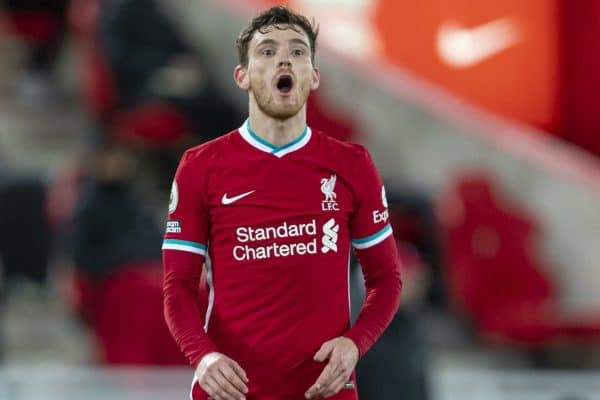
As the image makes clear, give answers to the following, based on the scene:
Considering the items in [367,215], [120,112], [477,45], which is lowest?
[367,215]

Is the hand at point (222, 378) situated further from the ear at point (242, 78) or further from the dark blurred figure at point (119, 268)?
the dark blurred figure at point (119, 268)

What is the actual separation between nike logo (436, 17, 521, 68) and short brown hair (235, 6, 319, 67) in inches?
239

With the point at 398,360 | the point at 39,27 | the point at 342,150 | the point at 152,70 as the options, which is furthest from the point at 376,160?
the point at 342,150

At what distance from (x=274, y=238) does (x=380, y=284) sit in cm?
22

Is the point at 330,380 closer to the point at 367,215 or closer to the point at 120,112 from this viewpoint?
the point at 367,215

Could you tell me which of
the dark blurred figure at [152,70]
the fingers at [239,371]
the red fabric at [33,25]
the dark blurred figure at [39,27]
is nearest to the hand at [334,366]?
the fingers at [239,371]

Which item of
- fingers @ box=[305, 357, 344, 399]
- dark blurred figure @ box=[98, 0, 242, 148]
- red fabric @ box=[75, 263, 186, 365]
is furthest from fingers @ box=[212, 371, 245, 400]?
dark blurred figure @ box=[98, 0, 242, 148]

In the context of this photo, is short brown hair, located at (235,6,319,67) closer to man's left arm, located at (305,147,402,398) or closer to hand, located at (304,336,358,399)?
man's left arm, located at (305,147,402,398)

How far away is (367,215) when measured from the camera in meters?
2.15

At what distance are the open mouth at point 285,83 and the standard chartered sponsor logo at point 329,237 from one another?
0.23m

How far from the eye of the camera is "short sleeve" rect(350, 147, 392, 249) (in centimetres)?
215

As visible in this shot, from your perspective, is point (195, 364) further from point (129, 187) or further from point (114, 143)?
point (114, 143)

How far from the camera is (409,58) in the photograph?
808 centimetres

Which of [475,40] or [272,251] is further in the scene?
[475,40]
